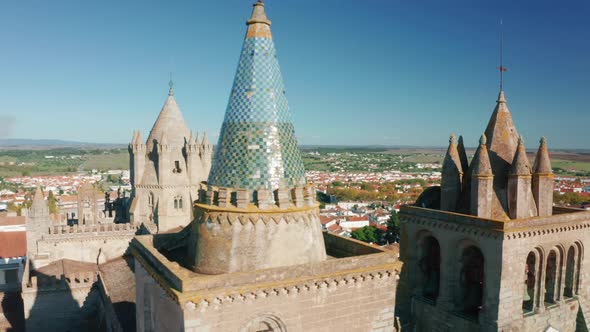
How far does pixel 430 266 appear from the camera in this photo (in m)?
17.9

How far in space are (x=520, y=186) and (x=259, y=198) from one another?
34.3 feet

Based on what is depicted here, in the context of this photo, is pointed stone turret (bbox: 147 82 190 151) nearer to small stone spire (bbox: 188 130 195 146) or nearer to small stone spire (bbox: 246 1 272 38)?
small stone spire (bbox: 188 130 195 146)

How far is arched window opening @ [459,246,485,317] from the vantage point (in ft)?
53.1

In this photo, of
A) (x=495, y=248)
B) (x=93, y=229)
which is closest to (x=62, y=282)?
(x=93, y=229)

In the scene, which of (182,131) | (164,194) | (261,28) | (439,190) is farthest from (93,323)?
(261,28)

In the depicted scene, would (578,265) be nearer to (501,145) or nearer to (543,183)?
(543,183)

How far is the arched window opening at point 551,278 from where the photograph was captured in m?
16.8

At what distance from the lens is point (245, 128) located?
9883mm

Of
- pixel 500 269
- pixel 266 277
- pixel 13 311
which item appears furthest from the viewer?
pixel 13 311

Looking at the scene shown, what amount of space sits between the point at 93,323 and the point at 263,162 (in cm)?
2073

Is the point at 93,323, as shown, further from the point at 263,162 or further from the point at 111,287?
the point at 263,162

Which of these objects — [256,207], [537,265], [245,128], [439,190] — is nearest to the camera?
[256,207]

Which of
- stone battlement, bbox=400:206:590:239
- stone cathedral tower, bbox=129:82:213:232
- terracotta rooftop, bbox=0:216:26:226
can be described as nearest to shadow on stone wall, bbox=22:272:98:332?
stone cathedral tower, bbox=129:82:213:232

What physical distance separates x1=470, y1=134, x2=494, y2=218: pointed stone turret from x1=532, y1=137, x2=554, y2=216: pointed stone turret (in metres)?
2.15
